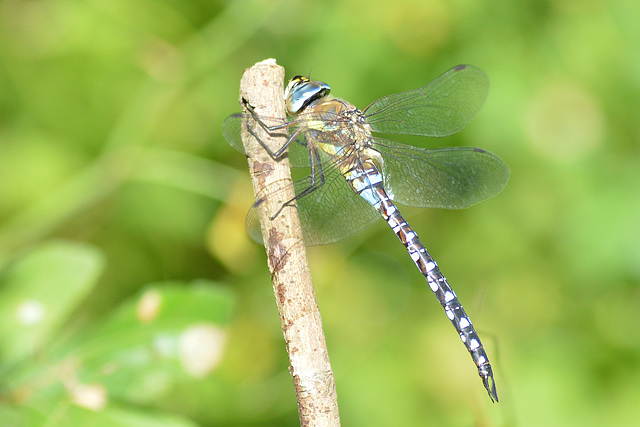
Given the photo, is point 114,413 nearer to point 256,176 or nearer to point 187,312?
point 187,312

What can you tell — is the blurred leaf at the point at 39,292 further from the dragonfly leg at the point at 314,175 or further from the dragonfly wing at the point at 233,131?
the dragonfly leg at the point at 314,175

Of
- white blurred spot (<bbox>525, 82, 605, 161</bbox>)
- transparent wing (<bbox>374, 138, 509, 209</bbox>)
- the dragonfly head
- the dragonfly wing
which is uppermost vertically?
white blurred spot (<bbox>525, 82, 605, 161</bbox>)

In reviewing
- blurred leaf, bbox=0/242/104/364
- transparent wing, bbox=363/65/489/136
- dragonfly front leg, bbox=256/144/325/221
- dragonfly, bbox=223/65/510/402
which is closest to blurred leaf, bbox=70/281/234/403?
blurred leaf, bbox=0/242/104/364

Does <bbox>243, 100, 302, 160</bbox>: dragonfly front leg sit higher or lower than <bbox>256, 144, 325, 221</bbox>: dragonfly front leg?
lower

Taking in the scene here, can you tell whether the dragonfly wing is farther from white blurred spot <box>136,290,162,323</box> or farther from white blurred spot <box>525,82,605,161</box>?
white blurred spot <box>525,82,605,161</box>

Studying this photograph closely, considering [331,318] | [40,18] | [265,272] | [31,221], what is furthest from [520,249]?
[40,18]
